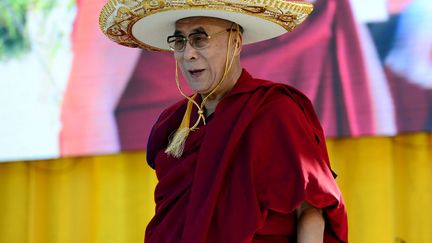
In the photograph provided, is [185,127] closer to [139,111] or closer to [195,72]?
[195,72]

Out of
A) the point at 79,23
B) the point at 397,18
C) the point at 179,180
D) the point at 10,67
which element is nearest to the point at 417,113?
the point at 397,18

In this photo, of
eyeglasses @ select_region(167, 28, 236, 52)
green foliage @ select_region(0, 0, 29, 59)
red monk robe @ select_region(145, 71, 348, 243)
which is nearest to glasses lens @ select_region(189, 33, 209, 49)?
eyeglasses @ select_region(167, 28, 236, 52)

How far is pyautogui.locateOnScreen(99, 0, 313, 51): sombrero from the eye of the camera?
1.85 m

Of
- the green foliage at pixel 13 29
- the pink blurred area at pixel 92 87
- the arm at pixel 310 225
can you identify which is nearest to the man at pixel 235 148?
the arm at pixel 310 225

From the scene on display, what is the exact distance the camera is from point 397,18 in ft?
9.04

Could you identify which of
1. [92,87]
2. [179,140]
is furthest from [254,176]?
[92,87]

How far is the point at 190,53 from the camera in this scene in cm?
188

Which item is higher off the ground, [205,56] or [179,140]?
[205,56]

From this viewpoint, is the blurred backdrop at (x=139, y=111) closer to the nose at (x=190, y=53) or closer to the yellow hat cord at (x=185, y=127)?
the yellow hat cord at (x=185, y=127)

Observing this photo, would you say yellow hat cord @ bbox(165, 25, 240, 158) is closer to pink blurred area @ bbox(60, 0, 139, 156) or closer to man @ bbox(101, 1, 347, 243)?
man @ bbox(101, 1, 347, 243)

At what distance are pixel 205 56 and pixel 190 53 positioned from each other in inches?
1.4

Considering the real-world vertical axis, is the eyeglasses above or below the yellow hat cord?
above

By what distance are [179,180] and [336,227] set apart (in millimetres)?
373

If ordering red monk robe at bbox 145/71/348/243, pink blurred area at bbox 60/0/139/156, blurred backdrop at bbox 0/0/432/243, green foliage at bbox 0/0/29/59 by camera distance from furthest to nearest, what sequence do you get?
green foliage at bbox 0/0/29/59
pink blurred area at bbox 60/0/139/156
blurred backdrop at bbox 0/0/432/243
red monk robe at bbox 145/71/348/243
